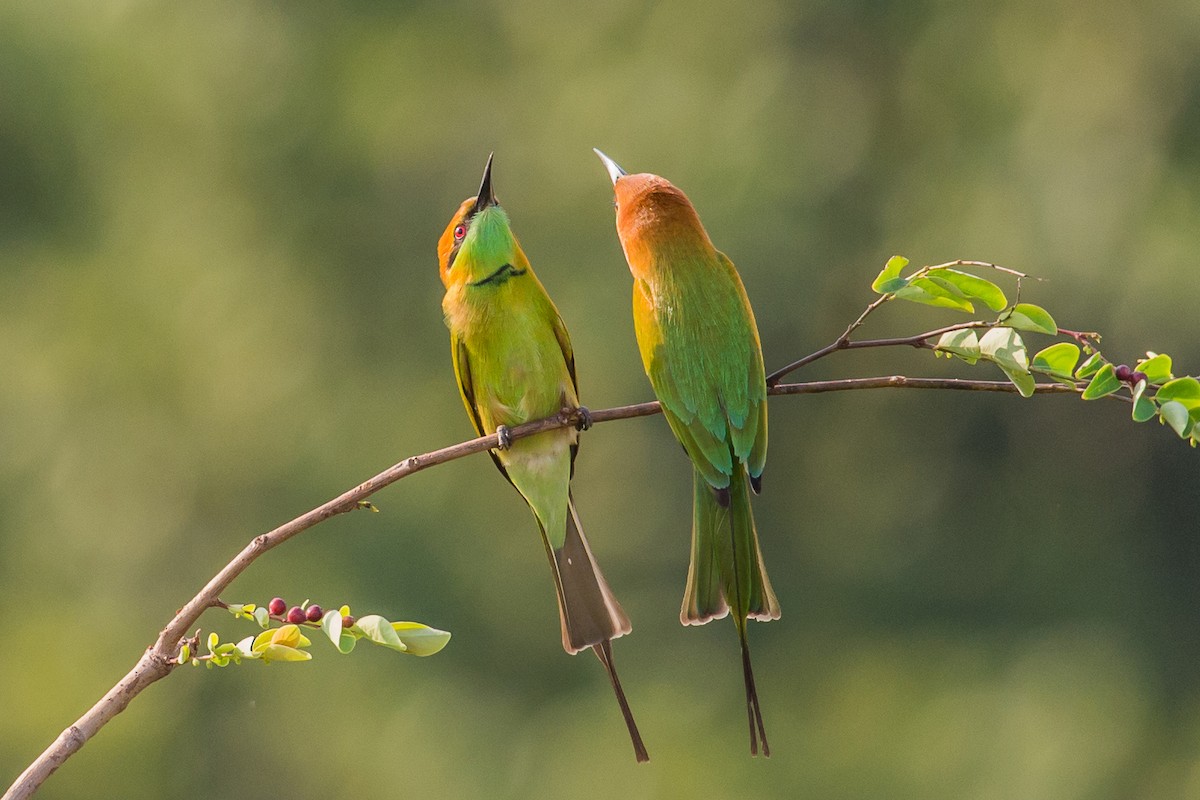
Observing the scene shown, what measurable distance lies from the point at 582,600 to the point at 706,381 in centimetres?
39

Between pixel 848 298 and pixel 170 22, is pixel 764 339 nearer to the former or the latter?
pixel 848 298

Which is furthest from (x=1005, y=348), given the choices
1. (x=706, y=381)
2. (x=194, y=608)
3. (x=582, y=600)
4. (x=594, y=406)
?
(x=594, y=406)

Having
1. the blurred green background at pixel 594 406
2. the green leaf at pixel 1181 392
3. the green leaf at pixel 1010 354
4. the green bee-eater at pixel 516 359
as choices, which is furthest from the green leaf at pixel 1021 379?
the blurred green background at pixel 594 406

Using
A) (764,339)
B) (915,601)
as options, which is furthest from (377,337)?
(915,601)

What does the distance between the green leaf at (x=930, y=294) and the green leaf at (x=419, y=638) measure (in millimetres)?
529

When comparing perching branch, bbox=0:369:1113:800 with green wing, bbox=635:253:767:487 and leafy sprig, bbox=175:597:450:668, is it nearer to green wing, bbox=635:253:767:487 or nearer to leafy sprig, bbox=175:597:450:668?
leafy sprig, bbox=175:597:450:668

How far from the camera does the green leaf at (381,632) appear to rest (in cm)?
117

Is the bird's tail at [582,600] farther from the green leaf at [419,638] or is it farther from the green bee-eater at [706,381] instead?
the green leaf at [419,638]

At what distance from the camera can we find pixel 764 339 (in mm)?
8141

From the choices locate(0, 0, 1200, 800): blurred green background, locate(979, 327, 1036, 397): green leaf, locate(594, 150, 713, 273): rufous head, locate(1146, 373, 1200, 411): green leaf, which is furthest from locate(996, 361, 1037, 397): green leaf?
locate(0, 0, 1200, 800): blurred green background

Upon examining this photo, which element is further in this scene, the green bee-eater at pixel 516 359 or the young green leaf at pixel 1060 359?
the green bee-eater at pixel 516 359

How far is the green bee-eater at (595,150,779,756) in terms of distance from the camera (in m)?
1.79

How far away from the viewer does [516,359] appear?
88.0 inches

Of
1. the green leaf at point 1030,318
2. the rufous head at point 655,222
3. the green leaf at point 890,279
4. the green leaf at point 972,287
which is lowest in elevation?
the green leaf at point 1030,318
